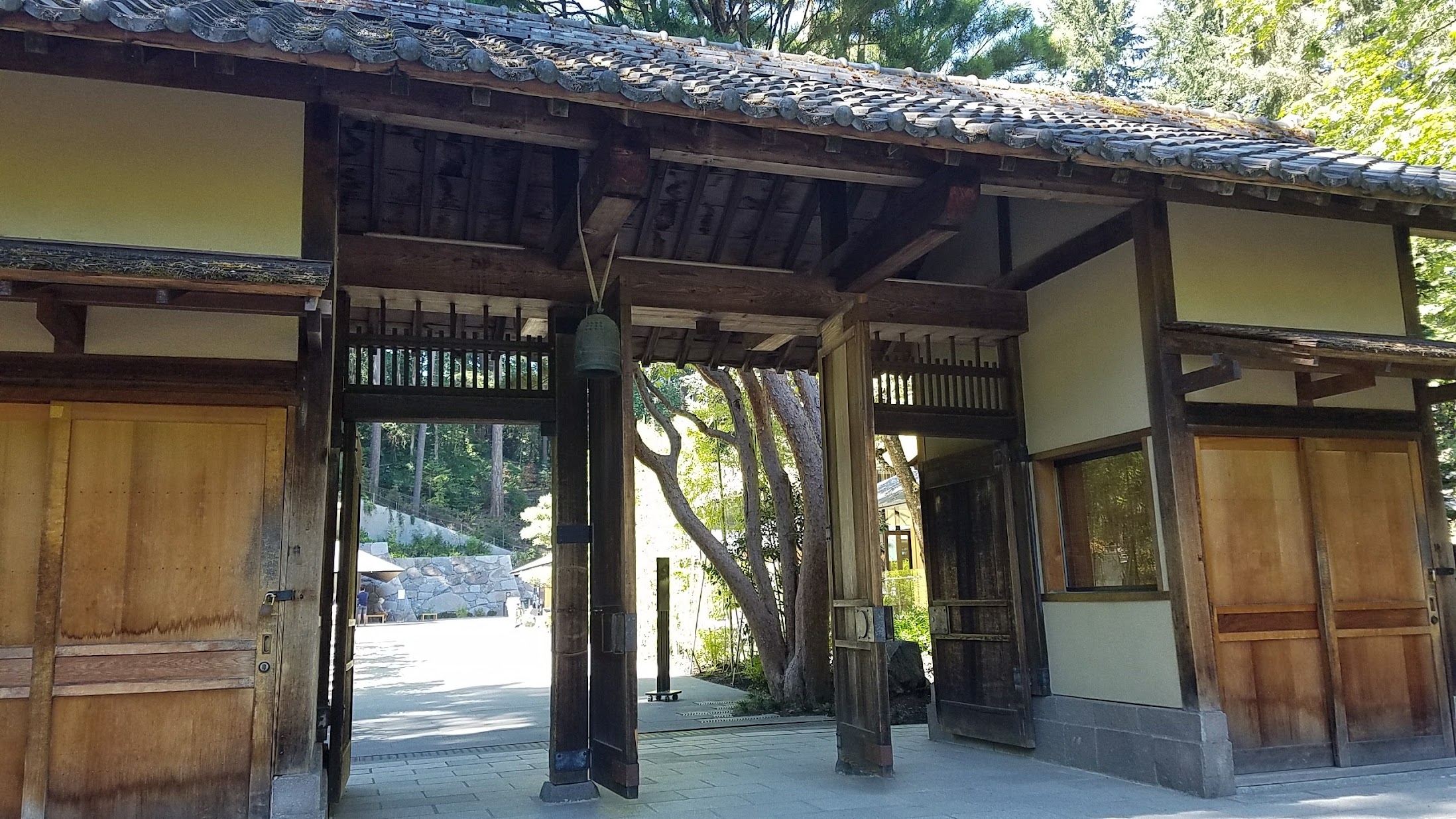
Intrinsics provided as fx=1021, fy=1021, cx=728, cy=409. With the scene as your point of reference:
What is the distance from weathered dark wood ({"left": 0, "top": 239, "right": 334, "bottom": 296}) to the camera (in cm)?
386

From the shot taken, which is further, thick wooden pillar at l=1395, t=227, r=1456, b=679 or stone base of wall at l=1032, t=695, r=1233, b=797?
thick wooden pillar at l=1395, t=227, r=1456, b=679

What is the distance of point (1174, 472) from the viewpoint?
597 centimetres

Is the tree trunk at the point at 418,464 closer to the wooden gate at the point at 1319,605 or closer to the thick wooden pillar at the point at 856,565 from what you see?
the thick wooden pillar at the point at 856,565

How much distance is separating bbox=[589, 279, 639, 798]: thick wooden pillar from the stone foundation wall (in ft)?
95.0

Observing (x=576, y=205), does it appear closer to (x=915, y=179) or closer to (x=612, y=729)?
(x=915, y=179)

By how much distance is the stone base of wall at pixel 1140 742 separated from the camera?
566 centimetres

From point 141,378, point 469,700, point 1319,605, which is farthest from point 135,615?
point 469,700

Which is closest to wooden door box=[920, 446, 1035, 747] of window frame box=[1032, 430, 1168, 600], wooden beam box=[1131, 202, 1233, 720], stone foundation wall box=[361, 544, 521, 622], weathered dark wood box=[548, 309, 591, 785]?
window frame box=[1032, 430, 1168, 600]

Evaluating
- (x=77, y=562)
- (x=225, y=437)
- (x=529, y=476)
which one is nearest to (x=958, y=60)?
(x=225, y=437)

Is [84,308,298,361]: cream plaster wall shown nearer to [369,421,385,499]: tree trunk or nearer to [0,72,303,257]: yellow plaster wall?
[0,72,303,257]: yellow plaster wall

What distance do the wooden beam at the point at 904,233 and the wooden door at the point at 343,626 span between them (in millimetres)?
3307

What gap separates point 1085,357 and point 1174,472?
1.15 metres

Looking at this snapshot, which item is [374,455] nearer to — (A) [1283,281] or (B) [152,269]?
(A) [1283,281]

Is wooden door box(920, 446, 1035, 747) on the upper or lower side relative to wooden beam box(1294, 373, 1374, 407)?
lower
